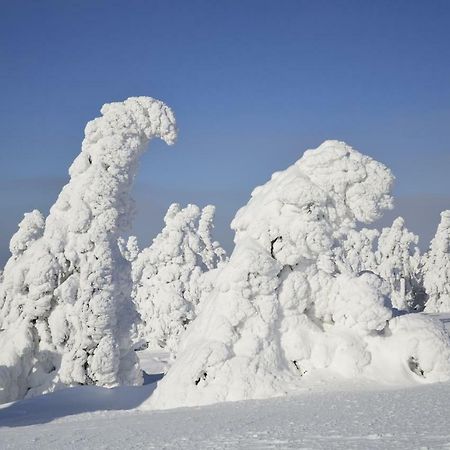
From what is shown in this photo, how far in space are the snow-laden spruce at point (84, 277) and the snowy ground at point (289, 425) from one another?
718 cm

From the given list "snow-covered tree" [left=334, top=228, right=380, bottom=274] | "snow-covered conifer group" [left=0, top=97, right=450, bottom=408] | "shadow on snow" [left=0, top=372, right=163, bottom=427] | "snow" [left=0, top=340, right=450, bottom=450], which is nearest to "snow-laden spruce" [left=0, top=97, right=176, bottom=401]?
"snow-covered conifer group" [left=0, top=97, right=450, bottom=408]

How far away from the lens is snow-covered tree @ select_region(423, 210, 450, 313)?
51.3 metres

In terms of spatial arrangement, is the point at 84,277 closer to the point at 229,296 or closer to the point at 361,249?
the point at 229,296

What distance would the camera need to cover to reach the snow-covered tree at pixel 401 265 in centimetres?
5728

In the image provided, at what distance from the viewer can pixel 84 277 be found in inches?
790

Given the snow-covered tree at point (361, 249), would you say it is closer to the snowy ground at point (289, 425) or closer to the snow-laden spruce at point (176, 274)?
the snow-laden spruce at point (176, 274)

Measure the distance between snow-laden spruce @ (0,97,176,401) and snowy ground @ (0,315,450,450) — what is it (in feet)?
23.6

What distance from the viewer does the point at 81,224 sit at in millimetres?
20078

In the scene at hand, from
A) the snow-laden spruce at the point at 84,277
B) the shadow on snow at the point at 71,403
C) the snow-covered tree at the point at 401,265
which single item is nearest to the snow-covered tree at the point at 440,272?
the snow-covered tree at the point at 401,265

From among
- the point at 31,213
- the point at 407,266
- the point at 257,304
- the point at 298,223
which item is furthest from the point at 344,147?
the point at 407,266

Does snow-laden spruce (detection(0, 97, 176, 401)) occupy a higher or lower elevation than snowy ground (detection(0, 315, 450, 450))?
higher

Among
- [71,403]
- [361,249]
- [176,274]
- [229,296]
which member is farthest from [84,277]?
[361,249]

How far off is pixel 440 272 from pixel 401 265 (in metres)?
6.41

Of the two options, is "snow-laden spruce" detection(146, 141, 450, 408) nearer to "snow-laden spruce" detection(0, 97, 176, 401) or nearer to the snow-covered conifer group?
the snow-covered conifer group
